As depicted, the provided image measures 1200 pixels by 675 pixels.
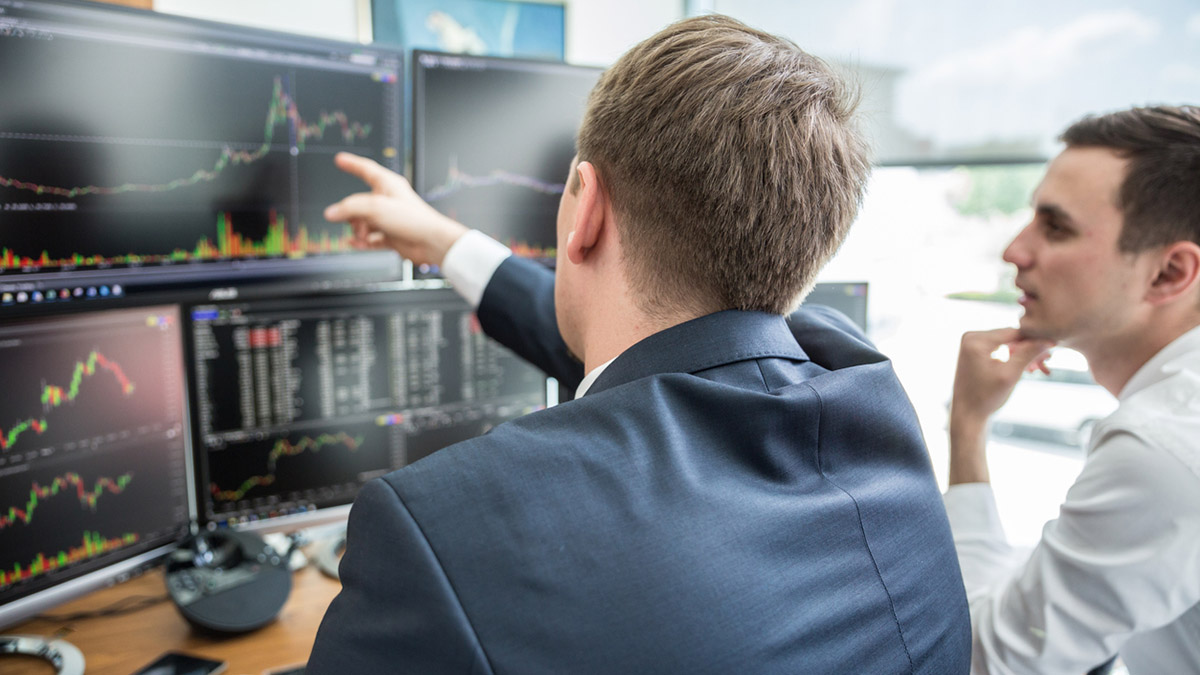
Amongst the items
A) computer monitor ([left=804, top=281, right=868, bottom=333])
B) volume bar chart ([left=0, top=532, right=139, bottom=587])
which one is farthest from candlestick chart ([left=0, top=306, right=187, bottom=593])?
computer monitor ([left=804, top=281, right=868, bottom=333])

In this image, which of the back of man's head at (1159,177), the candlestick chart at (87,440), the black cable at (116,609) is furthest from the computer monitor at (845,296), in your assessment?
the black cable at (116,609)

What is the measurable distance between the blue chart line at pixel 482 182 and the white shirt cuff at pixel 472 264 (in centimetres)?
11

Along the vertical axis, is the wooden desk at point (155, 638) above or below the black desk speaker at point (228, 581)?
below

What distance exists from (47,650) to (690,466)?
3.08ft

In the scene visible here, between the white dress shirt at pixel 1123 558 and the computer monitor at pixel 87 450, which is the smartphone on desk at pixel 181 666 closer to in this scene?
the computer monitor at pixel 87 450

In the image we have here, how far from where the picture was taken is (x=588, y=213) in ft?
2.62

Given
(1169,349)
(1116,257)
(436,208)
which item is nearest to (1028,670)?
(1169,349)

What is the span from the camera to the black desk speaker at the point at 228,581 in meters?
1.06

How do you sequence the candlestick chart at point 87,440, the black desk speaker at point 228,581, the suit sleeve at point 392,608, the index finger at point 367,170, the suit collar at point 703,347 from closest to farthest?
the suit sleeve at point 392,608 → the suit collar at point 703,347 → the candlestick chart at point 87,440 → the black desk speaker at point 228,581 → the index finger at point 367,170

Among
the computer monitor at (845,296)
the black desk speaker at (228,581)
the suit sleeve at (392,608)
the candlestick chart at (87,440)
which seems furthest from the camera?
the computer monitor at (845,296)

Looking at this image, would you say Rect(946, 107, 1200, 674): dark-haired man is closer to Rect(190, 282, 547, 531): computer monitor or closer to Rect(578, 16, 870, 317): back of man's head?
Rect(578, 16, 870, 317): back of man's head

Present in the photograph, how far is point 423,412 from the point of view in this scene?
1.33m

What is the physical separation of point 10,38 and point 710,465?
981 millimetres

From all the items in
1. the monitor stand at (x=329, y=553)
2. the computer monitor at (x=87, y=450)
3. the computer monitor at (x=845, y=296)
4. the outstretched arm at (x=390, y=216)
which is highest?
the outstretched arm at (x=390, y=216)
